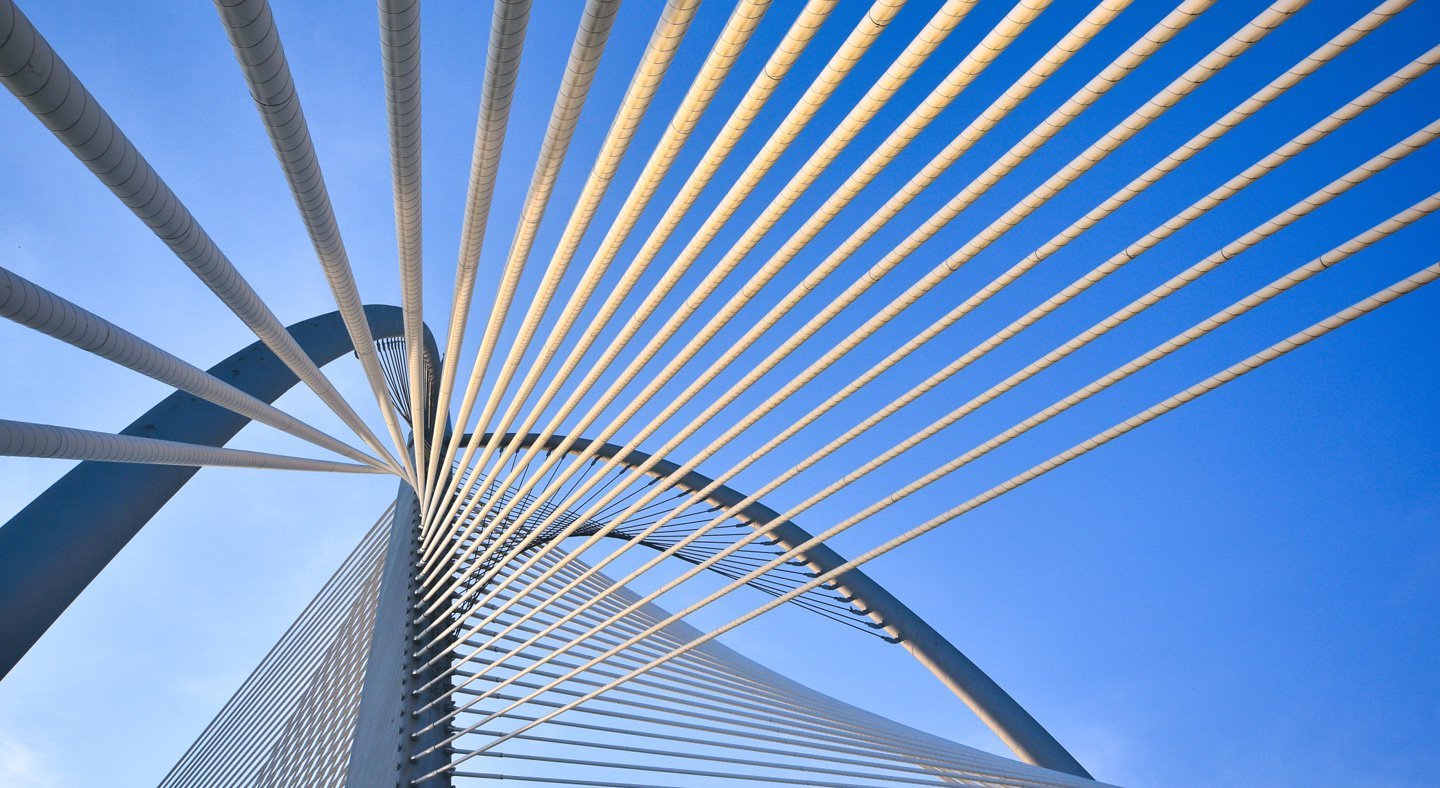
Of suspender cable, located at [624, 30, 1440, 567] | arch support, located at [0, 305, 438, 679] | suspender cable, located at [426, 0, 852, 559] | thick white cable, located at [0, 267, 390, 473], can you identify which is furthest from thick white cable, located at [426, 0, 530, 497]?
arch support, located at [0, 305, 438, 679]

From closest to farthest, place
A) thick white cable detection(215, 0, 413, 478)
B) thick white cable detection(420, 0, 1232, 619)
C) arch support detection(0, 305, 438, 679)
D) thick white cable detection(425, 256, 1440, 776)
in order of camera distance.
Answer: thick white cable detection(215, 0, 413, 478) → thick white cable detection(420, 0, 1232, 619) → thick white cable detection(425, 256, 1440, 776) → arch support detection(0, 305, 438, 679)

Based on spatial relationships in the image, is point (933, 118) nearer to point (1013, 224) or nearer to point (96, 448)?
point (1013, 224)

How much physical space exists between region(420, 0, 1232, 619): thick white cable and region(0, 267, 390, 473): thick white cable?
2.39 m

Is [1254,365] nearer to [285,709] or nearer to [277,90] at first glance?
[277,90]

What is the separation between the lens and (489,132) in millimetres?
4000

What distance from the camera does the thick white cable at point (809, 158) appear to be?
11.0ft

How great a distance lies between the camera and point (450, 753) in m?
8.48

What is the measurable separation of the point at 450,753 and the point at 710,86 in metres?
7.43

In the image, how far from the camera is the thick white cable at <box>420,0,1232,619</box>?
128 inches

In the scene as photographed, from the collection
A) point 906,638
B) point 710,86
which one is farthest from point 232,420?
point 906,638

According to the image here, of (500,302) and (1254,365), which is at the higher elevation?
(500,302)

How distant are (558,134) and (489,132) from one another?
339 millimetres

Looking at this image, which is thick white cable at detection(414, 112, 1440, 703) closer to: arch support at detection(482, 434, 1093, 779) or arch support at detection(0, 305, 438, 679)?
arch support at detection(0, 305, 438, 679)

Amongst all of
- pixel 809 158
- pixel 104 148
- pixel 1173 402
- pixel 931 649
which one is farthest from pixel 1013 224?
pixel 931 649
